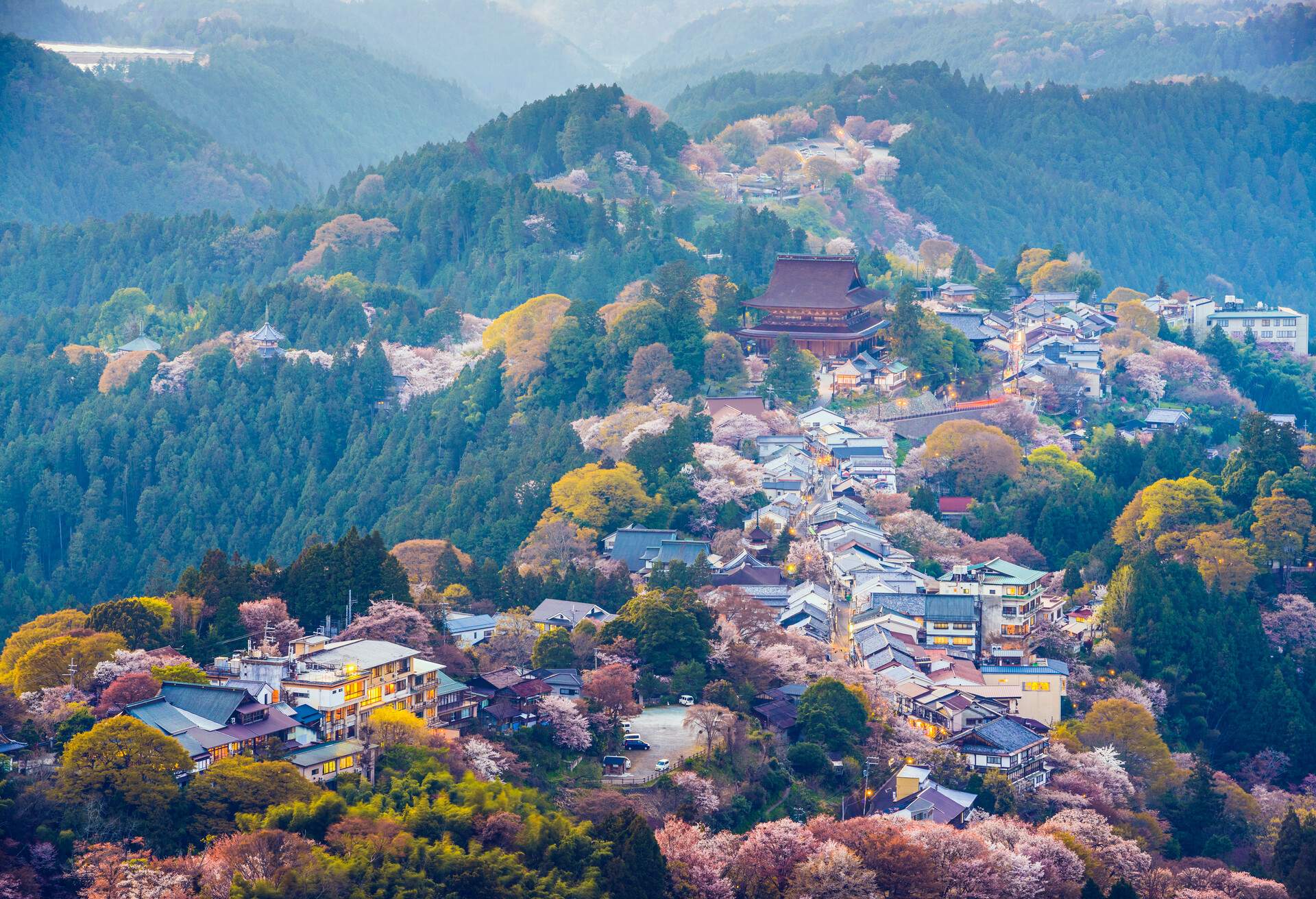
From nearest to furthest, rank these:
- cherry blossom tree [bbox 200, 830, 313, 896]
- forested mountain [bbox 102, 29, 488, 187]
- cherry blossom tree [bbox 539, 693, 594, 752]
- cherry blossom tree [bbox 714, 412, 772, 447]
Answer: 1. cherry blossom tree [bbox 200, 830, 313, 896]
2. cherry blossom tree [bbox 539, 693, 594, 752]
3. cherry blossom tree [bbox 714, 412, 772, 447]
4. forested mountain [bbox 102, 29, 488, 187]

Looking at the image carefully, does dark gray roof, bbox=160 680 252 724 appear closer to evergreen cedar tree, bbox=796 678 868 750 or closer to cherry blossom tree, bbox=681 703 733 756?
cherry blossom tree, bbox=681 703 733 756

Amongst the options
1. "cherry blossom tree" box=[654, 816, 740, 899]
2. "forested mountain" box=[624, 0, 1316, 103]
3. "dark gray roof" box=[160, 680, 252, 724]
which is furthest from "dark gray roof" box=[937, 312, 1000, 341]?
"forested mountain" box=[624, 0, 1316, 103]

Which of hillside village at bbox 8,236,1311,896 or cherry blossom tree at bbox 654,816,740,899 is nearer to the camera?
cherry blossom tree at bbox 654,816,740,899

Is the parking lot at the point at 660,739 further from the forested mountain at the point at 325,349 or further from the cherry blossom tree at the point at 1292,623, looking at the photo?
the cherry blossom tree at the point at 1292,623

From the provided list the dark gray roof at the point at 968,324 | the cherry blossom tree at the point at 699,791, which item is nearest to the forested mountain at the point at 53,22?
the dark gray roof at the point at 968,324

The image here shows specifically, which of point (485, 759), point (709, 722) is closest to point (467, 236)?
point (709, 722)

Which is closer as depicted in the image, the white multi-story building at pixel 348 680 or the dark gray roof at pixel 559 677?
the white multi-story building at pixel 348 680

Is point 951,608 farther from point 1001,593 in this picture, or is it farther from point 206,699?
point 206,699
